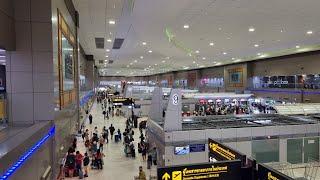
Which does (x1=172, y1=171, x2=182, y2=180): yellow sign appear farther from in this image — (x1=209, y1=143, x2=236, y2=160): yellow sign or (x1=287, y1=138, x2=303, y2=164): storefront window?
(x1=287, y1=138, x2=303, y2=164): storefront window

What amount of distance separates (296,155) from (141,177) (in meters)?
8.48

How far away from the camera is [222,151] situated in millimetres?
7027

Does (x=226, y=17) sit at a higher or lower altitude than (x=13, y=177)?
higher

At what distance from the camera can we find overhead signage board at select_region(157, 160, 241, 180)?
4.82 meters

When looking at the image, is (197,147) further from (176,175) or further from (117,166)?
(176,175)

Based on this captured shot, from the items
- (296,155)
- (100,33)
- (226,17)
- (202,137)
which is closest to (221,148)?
(202,137)

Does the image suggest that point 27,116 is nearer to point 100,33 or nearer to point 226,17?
point 226,17

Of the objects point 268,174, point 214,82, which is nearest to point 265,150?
point 268,174

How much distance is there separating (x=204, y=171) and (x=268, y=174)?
1080 millimetres

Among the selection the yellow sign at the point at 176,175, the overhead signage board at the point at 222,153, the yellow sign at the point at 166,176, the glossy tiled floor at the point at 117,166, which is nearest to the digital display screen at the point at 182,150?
the glossy tiled floor at the point at 117,166

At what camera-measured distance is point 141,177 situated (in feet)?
37.9

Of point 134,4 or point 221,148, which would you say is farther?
point 134,4

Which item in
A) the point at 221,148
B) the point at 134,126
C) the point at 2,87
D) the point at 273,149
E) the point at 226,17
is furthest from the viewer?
the point at 134,126

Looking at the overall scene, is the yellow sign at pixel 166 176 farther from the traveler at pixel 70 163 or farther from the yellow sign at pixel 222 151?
the traveler at pixel 70 163
